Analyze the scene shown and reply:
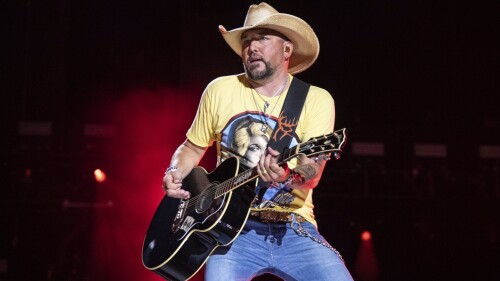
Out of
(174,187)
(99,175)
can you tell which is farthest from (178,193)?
(99,175)

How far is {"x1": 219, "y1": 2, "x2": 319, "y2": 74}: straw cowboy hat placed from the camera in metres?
4.25

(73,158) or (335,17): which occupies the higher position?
(335,17)

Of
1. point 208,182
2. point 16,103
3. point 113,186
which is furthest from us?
point 16,103

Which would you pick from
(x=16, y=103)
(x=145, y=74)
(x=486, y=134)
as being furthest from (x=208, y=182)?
(x=486, y=134)

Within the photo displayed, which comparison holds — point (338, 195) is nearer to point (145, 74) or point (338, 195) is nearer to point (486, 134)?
point (486, 134)

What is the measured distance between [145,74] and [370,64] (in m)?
4.14

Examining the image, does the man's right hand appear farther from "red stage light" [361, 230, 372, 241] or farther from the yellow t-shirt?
"red stage light" [361, 230, 372, 241]

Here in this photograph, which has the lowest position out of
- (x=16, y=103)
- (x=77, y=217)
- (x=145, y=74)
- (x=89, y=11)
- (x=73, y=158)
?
(x=77, y=217)

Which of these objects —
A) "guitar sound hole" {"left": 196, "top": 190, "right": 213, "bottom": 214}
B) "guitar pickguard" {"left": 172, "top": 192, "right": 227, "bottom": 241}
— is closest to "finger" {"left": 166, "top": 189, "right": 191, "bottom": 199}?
"guitar pickguard" {"left": 172, "top": 192, "right": 227, "bottom": 241}

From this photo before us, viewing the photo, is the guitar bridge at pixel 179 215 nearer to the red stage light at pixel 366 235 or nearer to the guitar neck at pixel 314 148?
the guitar neck at pixel 314 148

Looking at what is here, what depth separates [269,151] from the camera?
337cm

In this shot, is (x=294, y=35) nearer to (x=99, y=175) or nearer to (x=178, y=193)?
(x=178, y=193)

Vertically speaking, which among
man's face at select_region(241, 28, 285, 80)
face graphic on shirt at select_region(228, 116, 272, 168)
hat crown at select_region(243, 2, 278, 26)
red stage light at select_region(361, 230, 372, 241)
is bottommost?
red stage light at select_region(361, 230, 372, 241)

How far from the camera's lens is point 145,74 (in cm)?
1052
